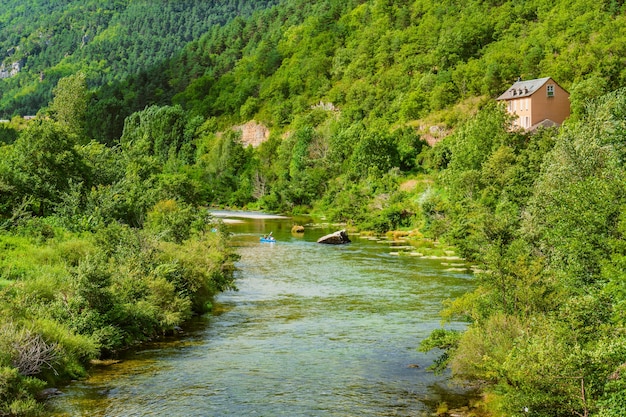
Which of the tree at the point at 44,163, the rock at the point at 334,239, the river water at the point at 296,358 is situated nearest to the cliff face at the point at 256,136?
the rock at the point at 334,239

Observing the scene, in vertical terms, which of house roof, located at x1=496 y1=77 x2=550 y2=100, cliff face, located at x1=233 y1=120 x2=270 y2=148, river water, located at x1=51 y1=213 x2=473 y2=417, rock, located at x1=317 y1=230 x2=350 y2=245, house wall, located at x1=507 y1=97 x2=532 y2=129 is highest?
cliff face, located at x1=233 y1=120 x2=270 y2=148

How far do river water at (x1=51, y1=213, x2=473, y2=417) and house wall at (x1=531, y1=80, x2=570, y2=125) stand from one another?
175 feet

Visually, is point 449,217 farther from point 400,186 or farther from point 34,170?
point 34,170

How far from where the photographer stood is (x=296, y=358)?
3397cm

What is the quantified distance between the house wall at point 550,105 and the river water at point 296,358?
53.5 metres

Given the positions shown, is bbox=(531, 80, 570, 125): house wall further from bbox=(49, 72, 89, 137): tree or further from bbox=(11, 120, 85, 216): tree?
bbox=(49, 72, 89, 137): tree

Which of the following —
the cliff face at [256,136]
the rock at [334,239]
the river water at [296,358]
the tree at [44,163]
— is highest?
the cliff face at [256,136]

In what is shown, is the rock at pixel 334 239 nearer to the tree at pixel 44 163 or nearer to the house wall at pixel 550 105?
the tree at pixel 44 163

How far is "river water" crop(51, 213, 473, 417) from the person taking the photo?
27.5 meters

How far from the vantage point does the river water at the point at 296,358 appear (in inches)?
1085

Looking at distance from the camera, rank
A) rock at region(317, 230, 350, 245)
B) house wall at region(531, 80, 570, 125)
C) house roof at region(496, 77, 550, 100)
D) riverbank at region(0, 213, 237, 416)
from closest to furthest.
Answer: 1. riverbank at region(0, 213, 237, 416)
2. rock at region(317, 230, 350, 245)
3. house wall at region(531, 80, 570, 125)
4. house roof at region(496, 77, 550, 100)

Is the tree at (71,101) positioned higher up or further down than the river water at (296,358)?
higher up

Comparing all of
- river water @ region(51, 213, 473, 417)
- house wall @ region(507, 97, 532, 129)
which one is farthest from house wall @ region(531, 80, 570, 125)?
river water @ region(51, 213, 473, 417)

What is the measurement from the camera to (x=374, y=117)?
520 feet
